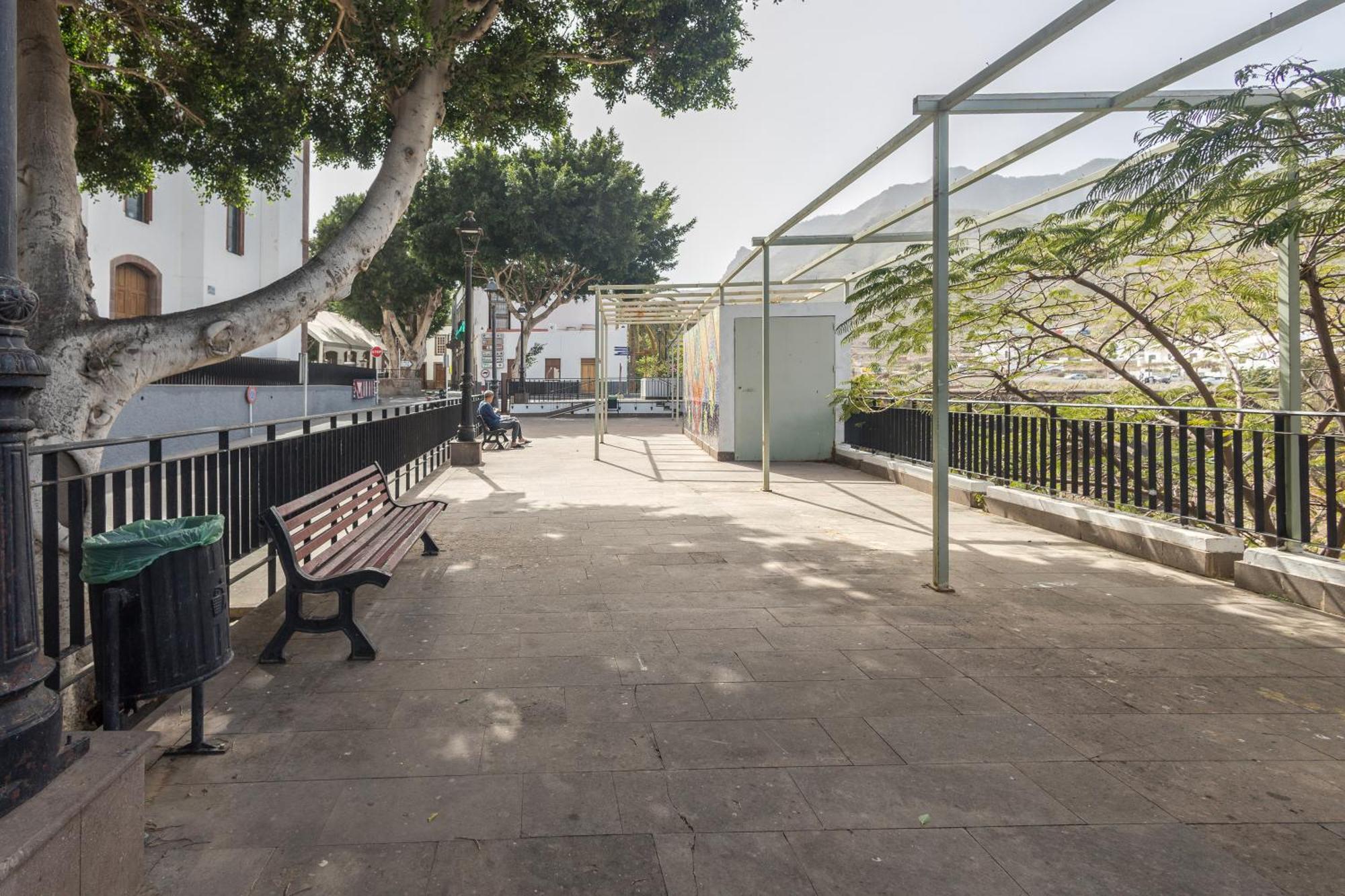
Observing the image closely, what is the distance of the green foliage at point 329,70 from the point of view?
324 inches

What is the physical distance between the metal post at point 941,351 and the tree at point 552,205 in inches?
946

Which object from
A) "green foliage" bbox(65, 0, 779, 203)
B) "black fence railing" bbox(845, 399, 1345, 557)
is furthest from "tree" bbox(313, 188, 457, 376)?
"black fence railing" bbox(845, 399, 1345, 557)

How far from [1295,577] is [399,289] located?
1631 inches

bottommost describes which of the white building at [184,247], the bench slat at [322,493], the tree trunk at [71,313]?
the bench slat at [322,493]

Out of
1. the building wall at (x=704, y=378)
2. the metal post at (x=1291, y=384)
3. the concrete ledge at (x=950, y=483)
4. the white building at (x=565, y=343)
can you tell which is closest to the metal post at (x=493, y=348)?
the building wall at (x=704, y=378)

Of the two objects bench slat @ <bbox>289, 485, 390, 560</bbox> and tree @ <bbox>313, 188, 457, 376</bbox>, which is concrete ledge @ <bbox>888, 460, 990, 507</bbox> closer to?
bench slat @ <bbox>289, 485, 390, 560</bbox>

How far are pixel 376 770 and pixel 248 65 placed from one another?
27.9 feet

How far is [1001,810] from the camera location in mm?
2645

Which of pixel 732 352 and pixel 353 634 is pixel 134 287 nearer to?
pixel 732 352

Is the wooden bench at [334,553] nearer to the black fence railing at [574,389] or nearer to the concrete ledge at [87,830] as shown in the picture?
the concrete ledge at [87,830]

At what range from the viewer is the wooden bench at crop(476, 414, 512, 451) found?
55.5 ft

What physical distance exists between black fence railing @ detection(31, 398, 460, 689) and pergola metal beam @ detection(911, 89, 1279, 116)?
485cm

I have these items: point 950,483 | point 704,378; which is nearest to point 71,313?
point 950,483

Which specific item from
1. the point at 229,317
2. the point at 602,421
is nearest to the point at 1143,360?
the point at 229,317
